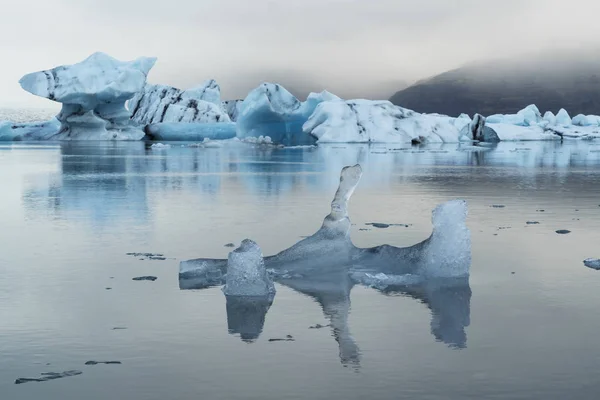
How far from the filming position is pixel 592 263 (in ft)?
21.9

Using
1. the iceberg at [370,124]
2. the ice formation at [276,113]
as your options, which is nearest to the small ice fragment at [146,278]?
the iceberg at [370,124]

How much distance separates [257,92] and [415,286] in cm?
3778

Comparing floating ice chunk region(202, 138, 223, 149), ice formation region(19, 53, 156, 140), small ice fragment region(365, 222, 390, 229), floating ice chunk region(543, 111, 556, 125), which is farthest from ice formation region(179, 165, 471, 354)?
floating ice chunk region(543, 111, 556, 125)

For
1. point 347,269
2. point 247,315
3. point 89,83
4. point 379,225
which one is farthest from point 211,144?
point 247,315

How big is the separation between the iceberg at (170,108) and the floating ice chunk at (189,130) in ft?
5.35

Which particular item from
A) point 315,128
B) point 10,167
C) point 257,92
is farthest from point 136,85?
point 10,167

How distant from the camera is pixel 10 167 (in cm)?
2100

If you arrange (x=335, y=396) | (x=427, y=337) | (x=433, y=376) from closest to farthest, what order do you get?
(x=335, y=396) < (x=433, y=376) < (x=427, y=337)

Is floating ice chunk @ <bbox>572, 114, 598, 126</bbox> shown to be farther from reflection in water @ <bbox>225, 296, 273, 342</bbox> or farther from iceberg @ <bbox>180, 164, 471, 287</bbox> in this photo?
reflection in water @ <bbox>225, 296, 273, 342</bbox>

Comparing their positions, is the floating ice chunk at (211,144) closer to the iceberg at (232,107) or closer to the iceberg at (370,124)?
the iceberg at (370,124)

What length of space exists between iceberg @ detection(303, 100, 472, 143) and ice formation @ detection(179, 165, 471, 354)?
3516cm

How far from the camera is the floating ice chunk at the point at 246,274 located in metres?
5.55

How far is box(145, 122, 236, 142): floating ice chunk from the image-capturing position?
55344mm

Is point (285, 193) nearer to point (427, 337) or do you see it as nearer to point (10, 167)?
point (427, 337)
